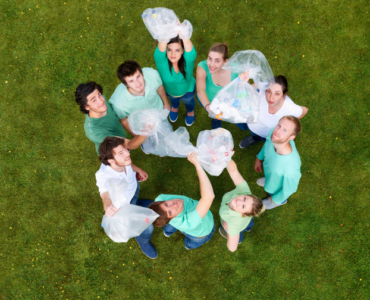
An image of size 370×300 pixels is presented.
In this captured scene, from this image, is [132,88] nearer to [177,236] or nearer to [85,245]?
[177,236]

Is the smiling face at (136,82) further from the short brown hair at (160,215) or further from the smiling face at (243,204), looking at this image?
the smiling face at (243,204)

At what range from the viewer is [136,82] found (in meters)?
2.85

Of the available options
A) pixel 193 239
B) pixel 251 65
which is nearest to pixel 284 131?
pixel 251 65

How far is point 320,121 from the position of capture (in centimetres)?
448

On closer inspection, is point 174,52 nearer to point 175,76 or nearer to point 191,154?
point 175,76

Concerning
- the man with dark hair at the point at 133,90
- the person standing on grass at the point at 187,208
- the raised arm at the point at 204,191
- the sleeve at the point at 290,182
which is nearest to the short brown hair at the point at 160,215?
the person standing on grass at the point at 187,208

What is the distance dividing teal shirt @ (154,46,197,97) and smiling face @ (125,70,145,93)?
0.41m

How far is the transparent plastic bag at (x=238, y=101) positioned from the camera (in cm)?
298

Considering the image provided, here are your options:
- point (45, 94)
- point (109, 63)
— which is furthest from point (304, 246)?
point (45, 94)

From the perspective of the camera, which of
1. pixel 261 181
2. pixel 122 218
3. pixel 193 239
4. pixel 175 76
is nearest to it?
pixel 122 218

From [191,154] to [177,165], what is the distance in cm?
167

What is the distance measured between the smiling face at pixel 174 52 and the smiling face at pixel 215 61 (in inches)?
14.4

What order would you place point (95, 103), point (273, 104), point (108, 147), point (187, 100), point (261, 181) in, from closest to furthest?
point (108, 147)
point (95, 103)
point (273, 104)
point (187, 100)
point (261, 181)

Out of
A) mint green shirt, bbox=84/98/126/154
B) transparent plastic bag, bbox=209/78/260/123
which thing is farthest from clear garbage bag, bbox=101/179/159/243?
transparent plastic bag, bbox=209/78/260/123
